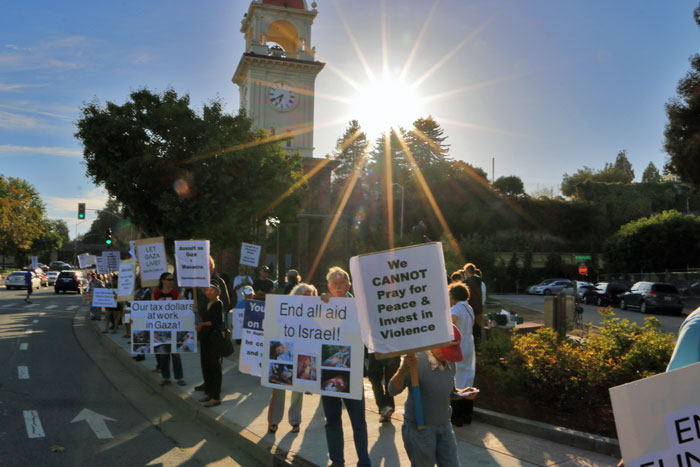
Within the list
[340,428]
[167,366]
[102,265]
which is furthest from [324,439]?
[102,265]

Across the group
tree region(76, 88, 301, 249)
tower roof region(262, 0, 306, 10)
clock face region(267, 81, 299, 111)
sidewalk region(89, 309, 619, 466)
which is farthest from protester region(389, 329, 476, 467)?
tower roof region(262, 0, 306, 10)

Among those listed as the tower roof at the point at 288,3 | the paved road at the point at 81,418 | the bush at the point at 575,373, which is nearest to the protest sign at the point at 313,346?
the paved road at the point at 81,418

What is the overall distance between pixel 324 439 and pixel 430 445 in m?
2.77

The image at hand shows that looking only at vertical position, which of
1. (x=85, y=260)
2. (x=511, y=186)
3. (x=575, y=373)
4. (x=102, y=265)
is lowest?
(x=575, y=373)

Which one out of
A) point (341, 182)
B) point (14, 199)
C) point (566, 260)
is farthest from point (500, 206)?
point (14, 199)

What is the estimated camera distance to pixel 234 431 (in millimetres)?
7141

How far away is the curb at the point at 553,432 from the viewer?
5.97 m

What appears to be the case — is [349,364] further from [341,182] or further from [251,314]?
[341,182]

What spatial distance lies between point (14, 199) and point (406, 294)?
229ft

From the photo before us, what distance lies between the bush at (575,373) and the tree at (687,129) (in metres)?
24.1

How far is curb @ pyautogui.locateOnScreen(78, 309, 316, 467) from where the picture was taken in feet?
20.0

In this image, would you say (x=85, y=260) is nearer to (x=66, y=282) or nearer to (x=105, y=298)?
(x=105, y=298)

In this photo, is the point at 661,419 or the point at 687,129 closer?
the point at 661,419

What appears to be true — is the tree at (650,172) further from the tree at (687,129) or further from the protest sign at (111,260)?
the protest sign at (111,260)
